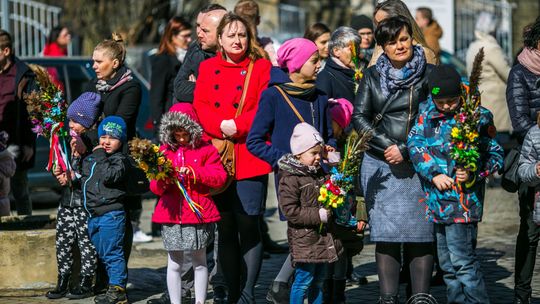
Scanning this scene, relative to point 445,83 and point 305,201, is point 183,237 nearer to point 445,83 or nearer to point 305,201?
point 305,201

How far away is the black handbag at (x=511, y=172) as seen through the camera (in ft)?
24.7

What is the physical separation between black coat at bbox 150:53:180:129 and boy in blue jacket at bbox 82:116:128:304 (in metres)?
2.43

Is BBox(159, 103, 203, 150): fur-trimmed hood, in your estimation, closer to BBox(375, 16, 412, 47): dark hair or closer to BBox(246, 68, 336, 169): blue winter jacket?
BBox(246, 68, 336, 169): blue winter jacket

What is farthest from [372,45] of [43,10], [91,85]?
[43,10]

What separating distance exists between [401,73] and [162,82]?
383cm

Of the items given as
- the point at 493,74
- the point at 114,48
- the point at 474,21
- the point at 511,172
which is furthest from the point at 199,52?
the point at 474,21

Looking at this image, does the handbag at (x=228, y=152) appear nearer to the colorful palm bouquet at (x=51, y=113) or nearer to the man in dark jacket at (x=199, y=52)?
the man in dark jacket at (x=199, y=52)

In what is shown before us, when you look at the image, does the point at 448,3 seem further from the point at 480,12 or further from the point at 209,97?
the point at 209,97

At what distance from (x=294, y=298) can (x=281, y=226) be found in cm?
508

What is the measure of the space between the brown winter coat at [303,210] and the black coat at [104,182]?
1454 millimetres

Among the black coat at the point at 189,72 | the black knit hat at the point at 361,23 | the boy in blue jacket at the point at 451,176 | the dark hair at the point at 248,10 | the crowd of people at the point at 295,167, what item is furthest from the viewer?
the black knit hat at the point at 361,23

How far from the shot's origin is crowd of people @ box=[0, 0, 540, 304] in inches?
277

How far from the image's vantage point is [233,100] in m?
7.61

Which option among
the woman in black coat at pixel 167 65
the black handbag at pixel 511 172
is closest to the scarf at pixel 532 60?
the black handbag at pixel 511 172
